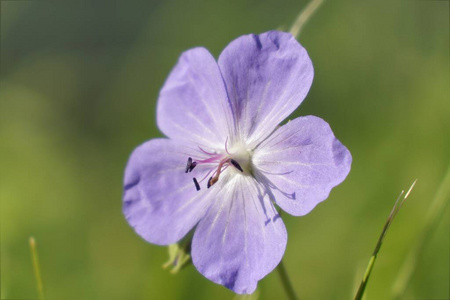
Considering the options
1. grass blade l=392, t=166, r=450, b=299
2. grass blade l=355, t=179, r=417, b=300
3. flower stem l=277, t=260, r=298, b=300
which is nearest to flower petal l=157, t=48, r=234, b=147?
flower stem l=277, t=260, r=298, b=300

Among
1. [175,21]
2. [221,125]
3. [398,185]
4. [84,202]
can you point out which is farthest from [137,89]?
[221,125]

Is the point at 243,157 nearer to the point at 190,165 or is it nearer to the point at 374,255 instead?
the point at 190,165

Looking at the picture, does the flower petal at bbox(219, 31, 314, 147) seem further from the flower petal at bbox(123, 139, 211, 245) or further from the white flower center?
the flower petal at bbox(123, 139, 211, 245)

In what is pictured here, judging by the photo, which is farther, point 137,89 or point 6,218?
point 137,89

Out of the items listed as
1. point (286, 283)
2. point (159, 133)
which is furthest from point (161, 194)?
point (159, 133)

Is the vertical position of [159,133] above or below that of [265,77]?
below

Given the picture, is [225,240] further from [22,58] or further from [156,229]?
[22,58]

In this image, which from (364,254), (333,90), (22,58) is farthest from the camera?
(22,58)
